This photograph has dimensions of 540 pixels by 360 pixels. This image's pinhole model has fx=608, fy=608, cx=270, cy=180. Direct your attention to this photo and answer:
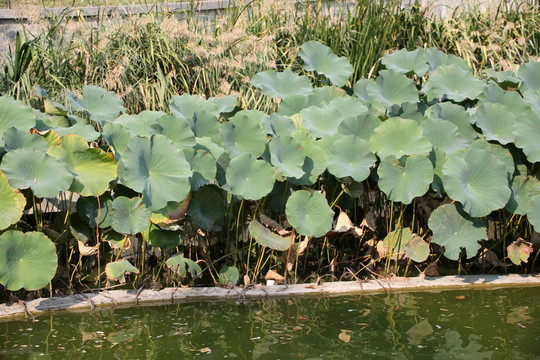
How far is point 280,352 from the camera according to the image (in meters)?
2.21

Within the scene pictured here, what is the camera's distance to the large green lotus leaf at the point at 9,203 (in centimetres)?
267

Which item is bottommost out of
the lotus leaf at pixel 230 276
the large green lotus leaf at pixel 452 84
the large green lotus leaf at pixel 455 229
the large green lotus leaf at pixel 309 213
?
the lotus leaf at pixel 230 276

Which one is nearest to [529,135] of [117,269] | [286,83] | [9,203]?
[286,83]

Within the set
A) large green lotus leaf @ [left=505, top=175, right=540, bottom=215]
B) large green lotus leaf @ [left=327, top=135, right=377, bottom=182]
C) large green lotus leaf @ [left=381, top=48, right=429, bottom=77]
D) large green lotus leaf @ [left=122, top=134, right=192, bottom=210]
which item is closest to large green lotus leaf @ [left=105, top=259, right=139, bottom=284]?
large green lotus leaf @ [left=122, top=134, right=192, bottom=210]

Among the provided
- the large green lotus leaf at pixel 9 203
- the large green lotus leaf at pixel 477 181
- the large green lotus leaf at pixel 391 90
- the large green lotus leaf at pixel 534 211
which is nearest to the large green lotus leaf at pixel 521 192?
the large green lotus leaf at pixel 534 211

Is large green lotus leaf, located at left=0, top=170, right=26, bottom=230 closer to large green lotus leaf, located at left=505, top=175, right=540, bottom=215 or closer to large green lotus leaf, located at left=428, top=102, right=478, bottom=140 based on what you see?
large green lotus leaf, located at left=428, top=102, right=478, bottom=140

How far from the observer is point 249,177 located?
297 cm

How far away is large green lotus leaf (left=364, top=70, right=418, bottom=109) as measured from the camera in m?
3.57

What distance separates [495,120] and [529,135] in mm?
205

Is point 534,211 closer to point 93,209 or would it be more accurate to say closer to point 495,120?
point 495,120

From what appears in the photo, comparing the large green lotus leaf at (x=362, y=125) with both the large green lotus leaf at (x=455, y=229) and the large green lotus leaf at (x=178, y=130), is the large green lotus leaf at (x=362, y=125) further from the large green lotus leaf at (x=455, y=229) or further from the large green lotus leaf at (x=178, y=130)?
the large green lotus leaf at (x=178, y=130)

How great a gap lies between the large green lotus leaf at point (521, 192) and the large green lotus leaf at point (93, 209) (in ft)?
6.77

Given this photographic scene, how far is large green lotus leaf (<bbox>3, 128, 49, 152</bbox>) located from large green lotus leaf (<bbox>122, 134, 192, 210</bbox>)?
44 cm

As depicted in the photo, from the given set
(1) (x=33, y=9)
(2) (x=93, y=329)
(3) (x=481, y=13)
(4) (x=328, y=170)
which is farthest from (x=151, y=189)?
(3) (x=481, y=13)
